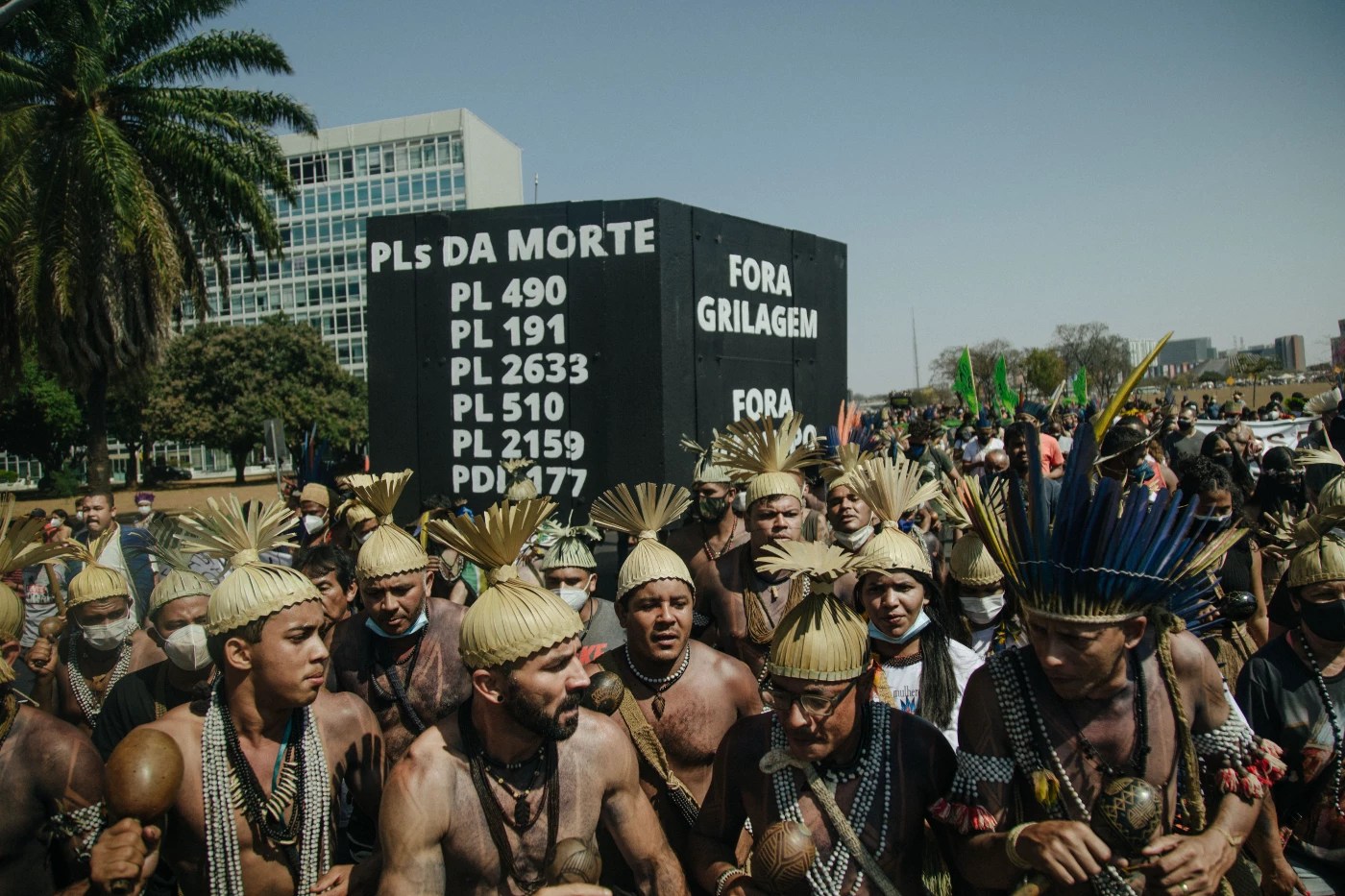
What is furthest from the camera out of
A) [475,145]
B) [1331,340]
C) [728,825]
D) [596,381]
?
[475,145]

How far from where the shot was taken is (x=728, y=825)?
3164 mm

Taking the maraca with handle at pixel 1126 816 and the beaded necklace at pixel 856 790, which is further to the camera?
the beaded necklace at pixel 856 790

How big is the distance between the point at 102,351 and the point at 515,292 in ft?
54.9

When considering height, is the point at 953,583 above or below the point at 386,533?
below

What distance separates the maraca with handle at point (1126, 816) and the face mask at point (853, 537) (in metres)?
3.08

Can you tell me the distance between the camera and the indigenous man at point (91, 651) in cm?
482

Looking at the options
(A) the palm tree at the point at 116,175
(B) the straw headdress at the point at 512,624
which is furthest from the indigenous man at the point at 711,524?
(A) the palm tree at the point at 116,175

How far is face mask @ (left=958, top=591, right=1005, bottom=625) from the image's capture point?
470cm

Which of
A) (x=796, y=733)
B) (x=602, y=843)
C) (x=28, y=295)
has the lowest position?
(x=602, y=843)

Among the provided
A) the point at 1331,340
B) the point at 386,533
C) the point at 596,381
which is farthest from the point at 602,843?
the point at 1331,340

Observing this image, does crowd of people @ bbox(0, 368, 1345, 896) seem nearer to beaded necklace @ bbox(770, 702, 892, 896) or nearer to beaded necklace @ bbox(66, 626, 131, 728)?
beaded necklace @ bbox(770, 702, 892, 896)

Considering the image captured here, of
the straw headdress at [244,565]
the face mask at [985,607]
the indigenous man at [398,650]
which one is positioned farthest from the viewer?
the face mask at [985,607]

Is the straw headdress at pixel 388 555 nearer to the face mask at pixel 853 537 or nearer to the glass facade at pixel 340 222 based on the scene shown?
the face mask at pixel 853 537

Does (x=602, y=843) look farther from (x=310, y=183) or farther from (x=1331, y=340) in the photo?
(x=310, y=183)
